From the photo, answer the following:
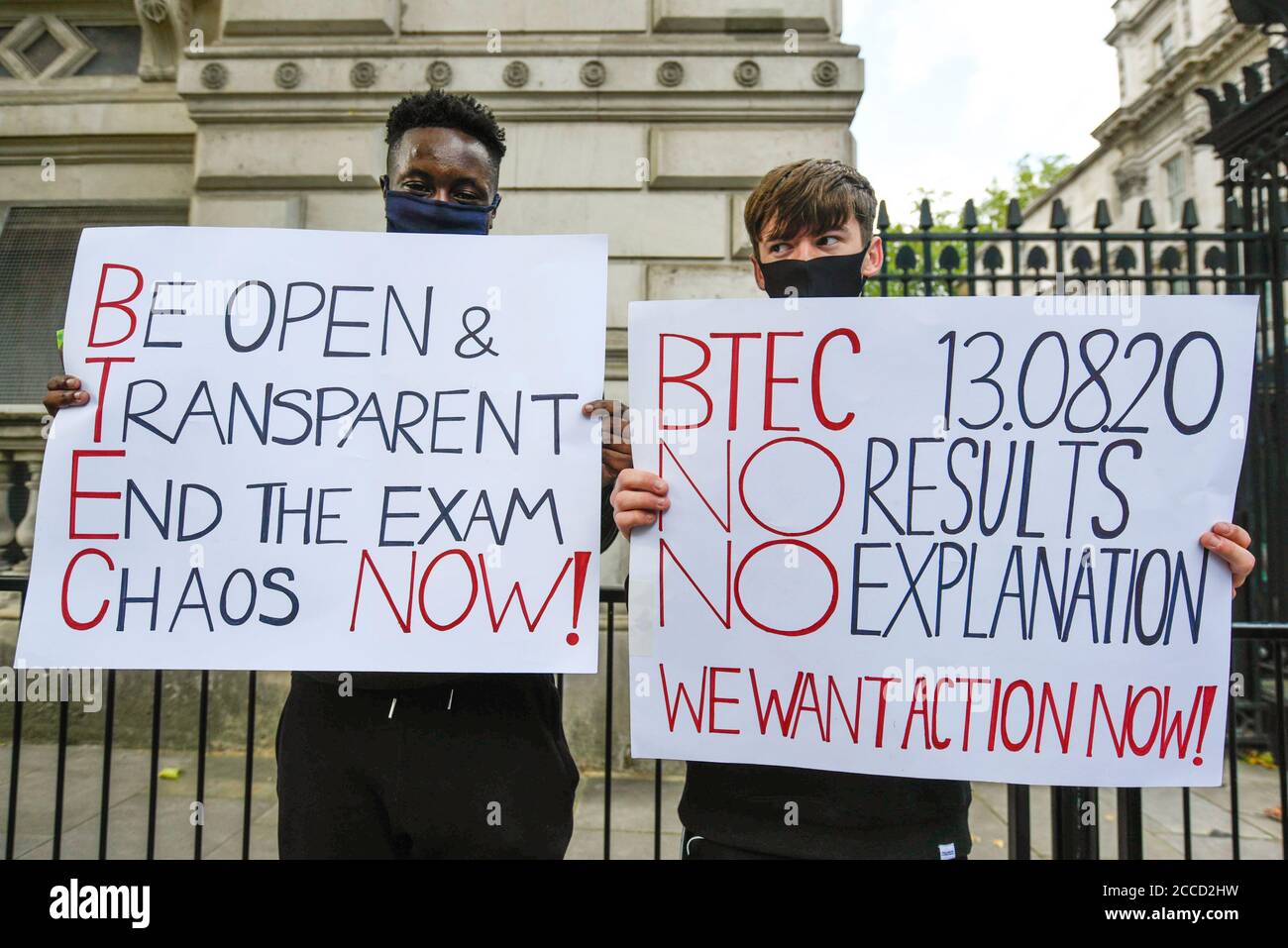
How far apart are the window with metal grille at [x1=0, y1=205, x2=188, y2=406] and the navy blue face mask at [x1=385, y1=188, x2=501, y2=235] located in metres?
5.35

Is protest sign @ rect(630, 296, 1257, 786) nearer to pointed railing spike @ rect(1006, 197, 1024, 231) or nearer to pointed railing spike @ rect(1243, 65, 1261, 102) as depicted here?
pointed railing spike @ rect(1006, 197, 1024, 231)

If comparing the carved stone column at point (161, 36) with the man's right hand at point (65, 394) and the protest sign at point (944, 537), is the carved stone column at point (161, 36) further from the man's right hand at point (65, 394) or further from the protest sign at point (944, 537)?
the protest sign at point (944, 537)

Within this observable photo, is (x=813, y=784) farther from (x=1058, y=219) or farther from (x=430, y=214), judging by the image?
(x=1058, y=219)

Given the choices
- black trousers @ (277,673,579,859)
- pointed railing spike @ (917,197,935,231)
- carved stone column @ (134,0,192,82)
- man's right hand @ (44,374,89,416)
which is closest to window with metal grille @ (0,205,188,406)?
carved stone column @ (134,0,192,82)

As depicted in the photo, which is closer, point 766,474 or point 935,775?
point 935,775

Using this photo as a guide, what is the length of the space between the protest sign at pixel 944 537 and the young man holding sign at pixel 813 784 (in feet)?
0.17

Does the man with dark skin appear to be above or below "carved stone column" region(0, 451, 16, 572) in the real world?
below

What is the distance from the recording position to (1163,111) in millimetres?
26922

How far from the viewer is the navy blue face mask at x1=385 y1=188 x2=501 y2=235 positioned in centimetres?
201

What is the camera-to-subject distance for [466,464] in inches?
71.9

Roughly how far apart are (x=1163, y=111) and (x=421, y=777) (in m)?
34.1
